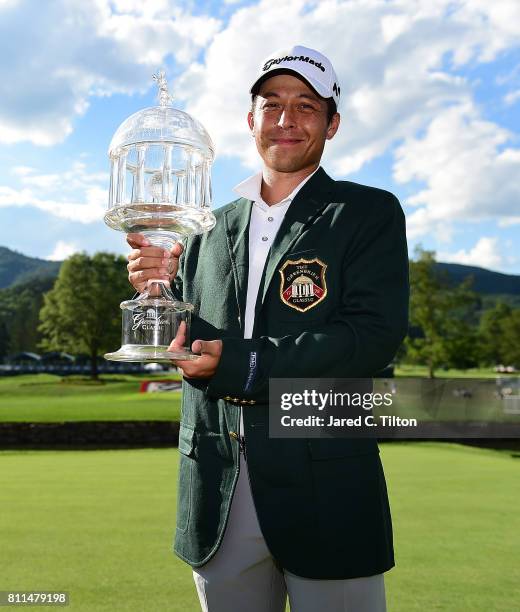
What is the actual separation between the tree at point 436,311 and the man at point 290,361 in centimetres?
4008

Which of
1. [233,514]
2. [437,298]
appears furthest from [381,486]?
[437,298]

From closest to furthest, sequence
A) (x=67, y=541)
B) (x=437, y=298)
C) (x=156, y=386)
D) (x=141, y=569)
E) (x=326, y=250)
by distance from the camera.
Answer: (x=326, y=250)
(x=141, y=569)
(x=67, y=541)
(x=156, y=386)
(x=437, y=298)

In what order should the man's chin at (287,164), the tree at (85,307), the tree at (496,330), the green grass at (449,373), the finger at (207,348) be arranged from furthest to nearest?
1. the tree at (496,330)
2. the green grass at (449,373)
3. the tree at (85,307)
4. the man's chin at (287,164)
5. the finger at (207,348)

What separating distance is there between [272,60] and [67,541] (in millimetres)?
4278

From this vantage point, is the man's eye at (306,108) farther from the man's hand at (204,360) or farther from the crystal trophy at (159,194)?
the man's hand at (204,360)

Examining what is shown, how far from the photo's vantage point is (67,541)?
5.25 meters

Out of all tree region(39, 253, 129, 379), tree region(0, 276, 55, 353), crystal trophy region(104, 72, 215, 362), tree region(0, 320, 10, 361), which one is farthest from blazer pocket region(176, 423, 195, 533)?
tree region(0, 320, 10, 361)

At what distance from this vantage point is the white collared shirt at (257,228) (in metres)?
2.16

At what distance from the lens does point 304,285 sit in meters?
2.03

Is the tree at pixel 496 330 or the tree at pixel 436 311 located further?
the tree at pixel 496 330

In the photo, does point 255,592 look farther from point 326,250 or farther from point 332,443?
point 326,250

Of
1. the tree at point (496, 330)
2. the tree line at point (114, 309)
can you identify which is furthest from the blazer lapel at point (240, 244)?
the tree at point (496, 330)

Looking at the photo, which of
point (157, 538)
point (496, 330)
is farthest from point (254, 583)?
point (496, 330)

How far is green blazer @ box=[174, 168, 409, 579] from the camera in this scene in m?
1.88
